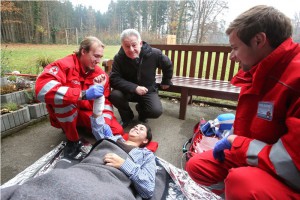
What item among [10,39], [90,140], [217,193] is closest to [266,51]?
[217,193]

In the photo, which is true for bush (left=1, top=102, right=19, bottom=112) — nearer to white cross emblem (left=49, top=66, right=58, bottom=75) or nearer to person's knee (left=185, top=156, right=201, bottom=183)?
white cross emblem (left=49, top=66, right=58, bottom=75)

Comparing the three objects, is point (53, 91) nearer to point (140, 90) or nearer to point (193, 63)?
point (140, 90)

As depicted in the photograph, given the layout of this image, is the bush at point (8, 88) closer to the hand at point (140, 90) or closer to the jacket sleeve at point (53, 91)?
the jacket sleeve at point (53, 91)

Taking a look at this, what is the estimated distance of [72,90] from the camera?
2.25m

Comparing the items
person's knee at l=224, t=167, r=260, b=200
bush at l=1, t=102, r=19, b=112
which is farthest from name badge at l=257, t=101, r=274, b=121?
bush at l=1, t=102, r=19, b=112

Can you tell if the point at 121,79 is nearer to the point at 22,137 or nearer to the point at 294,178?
the point at 22,137

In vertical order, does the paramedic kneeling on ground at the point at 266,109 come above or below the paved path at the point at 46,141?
above

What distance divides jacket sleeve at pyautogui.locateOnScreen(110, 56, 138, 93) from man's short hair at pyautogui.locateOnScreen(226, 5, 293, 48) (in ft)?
Answer: 6.71

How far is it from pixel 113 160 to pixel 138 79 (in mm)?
1875

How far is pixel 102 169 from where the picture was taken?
1.51 metres

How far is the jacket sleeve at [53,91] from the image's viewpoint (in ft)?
7.19

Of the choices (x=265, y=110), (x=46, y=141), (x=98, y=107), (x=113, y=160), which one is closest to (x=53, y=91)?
(x=98, y=107)

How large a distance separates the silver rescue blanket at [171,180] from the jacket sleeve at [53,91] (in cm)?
65

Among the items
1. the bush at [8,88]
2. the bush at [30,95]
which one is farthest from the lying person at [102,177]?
the bush at [8,88]
